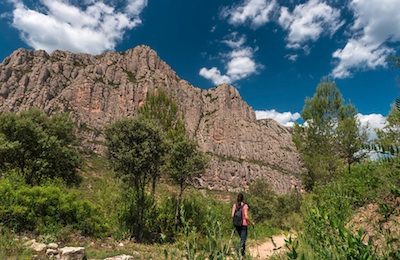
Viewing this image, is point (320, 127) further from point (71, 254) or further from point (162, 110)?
point (71, 254)

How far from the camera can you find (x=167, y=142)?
65.4 ft

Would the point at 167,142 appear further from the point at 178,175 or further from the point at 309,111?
the point at 309,111

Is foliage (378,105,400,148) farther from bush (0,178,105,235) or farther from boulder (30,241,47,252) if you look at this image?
bush (0,178,105,235)

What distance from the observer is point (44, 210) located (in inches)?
537

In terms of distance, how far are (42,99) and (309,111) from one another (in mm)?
142679

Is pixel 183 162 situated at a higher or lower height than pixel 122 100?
lower

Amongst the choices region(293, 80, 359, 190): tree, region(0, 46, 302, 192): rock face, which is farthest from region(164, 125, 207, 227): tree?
region(0, 46, 302, 192): rock face

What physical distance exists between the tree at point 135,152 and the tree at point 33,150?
782 cm

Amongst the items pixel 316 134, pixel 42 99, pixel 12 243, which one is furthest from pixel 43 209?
pixel 42 99

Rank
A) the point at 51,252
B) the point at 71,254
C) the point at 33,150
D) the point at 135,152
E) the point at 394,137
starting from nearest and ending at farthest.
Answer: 1. the point at 394,137
2. the point at 71,254
3. the point at 51,252
4. the point at 135,152
5. the point at 33,150

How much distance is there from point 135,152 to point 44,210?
600 cm

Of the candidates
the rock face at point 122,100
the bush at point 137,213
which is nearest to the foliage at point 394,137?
the bush at point 137,213

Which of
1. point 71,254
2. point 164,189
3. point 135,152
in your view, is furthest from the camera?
point 164,189

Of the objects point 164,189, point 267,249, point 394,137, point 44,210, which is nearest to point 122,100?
point 164,189
